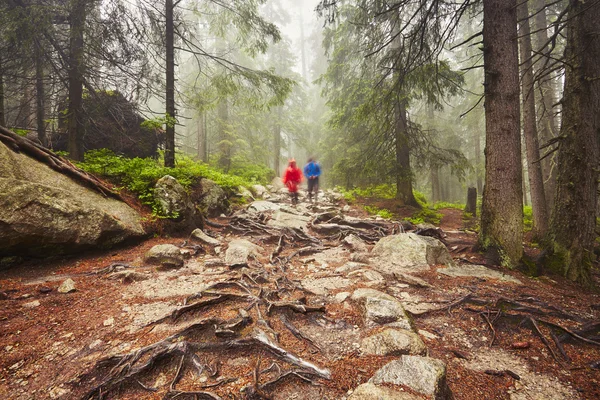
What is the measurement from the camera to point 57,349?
2.39 metres

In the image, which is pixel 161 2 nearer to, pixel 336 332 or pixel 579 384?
pixel 336 332

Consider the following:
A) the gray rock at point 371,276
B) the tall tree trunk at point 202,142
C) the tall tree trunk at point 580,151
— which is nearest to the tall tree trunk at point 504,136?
the tall tree trunk at point 580,151

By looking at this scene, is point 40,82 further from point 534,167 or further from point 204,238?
point 534,167

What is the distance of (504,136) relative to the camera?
4.84 m

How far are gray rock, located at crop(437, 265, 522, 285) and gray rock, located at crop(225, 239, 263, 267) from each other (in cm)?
380

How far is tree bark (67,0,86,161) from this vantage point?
24.7 ft

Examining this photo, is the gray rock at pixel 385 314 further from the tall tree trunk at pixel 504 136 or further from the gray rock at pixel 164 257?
the gray rock at pixel 164 257

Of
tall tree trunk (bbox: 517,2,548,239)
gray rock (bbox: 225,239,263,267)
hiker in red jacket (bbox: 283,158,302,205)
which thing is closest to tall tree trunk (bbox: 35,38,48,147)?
gray rock (bbox: 225,239,263,267)

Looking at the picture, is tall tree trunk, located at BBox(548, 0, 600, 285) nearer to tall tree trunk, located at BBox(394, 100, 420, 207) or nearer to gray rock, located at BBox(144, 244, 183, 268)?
tall tree trunk, located at BBox(394, 100, 420, 207)

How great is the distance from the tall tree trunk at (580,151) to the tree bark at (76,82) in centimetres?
1293

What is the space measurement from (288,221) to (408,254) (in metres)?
4.22

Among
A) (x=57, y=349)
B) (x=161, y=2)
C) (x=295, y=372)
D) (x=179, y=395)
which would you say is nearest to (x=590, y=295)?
(x=295, y=372)

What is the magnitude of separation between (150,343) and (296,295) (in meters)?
1.90

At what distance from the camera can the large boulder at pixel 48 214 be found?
147 inches
